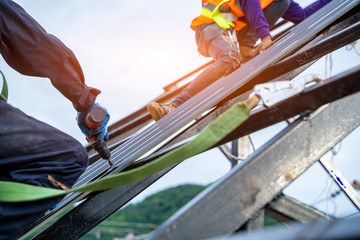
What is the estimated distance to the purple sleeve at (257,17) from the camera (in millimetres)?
2801

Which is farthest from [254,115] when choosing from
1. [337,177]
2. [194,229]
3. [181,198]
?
[181,198]

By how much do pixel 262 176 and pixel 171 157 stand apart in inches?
11.1

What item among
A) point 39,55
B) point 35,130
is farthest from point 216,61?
point 35,130

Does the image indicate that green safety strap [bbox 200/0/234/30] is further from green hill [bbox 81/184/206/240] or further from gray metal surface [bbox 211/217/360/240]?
green hill [bbox 81/184/206/240]

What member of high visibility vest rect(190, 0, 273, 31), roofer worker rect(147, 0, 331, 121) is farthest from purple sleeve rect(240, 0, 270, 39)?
high visibility vest rect(190, 0, 273, 31)

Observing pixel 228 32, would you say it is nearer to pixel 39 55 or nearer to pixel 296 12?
pixel 296 12

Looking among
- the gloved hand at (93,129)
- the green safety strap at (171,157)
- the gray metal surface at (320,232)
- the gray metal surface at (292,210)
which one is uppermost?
the gloved hand at (93,129)

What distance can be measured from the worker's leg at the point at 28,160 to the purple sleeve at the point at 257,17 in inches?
81.7

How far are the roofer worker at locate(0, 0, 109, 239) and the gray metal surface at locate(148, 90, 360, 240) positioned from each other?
1.83 ft

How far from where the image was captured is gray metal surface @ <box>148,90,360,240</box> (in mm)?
883

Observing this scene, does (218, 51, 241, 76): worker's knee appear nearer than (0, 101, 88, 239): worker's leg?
No

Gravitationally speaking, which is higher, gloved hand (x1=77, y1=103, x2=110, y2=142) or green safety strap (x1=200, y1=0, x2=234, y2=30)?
green safety strap (x1=200, y1=0, x2=234, y2=30)

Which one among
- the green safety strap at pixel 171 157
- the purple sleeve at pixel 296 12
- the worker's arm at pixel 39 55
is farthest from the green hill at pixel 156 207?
the green safety strap at pixel 171 157

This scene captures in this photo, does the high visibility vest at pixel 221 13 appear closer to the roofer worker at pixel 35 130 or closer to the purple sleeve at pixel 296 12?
the purple sleeve at pixel 296 12
